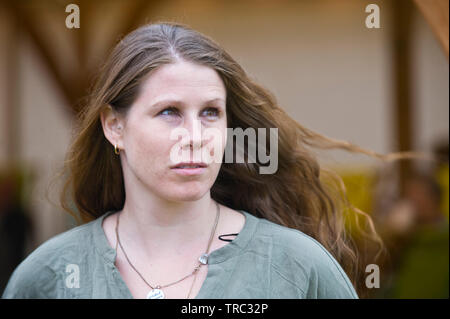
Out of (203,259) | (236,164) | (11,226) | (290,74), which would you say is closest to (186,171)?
(203,259)

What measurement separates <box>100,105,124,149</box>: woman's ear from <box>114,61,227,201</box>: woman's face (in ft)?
0.20

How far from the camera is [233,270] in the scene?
149cm

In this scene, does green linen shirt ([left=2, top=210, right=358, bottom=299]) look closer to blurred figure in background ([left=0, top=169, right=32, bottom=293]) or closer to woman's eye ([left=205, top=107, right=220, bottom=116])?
woman's eye ([left=205, top=107, right=220, bottom=116])

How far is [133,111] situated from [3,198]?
465 cm

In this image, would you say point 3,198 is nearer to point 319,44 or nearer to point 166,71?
point 319,44

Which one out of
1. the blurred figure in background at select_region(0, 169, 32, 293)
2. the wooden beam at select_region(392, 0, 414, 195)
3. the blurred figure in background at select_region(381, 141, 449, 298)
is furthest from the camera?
the wooden beam at select_region(392, 0, 414, 195)

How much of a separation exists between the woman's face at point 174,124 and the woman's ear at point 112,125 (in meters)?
0.06

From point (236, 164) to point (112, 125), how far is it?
0.37m

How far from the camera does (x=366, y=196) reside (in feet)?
13.7

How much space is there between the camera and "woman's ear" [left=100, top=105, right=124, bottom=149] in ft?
5.12

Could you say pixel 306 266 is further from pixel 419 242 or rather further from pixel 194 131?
pixel 419 242

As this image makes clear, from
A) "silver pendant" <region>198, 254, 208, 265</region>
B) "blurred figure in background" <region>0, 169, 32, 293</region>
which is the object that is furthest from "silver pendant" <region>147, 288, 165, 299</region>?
"blurred figure in background" <region>0, 169, 32, 293</region>

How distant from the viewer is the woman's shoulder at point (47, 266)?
156 cm

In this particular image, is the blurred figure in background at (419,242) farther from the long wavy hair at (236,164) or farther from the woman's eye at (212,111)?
the woman's eye at (212,111)
